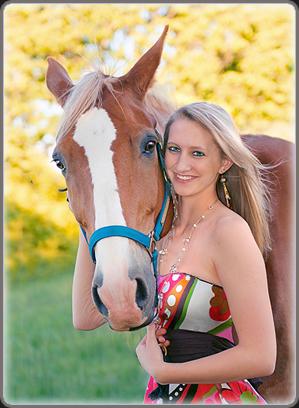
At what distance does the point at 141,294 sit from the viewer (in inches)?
71.0

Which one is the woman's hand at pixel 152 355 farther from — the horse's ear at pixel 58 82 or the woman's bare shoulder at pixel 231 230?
the horse's ear at pixel 58 82

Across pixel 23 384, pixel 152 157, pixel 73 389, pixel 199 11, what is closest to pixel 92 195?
pixel 152 157

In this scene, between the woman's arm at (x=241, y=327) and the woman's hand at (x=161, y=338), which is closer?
the woman's arm at (x=241, y=327)

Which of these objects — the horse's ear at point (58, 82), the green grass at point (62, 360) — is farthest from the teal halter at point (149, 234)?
the green grass at point (62, 360)

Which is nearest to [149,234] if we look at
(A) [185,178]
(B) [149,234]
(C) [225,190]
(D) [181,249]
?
(B) [149,234]

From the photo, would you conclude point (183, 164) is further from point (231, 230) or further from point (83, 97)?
point (83, 97)

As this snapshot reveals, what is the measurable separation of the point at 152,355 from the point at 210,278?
0.30 metres

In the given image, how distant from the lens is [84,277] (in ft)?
7.38

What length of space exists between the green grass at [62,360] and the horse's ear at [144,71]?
2852mm

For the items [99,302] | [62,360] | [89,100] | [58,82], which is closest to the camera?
[99,302]

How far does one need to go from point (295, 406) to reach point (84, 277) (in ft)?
3.18

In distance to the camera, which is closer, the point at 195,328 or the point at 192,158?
the point at 195,328

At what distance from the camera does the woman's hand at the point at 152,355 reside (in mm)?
1834

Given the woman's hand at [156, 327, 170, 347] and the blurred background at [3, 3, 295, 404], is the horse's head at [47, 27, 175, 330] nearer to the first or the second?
the woman's hand at [156, 327, 170, 347]
